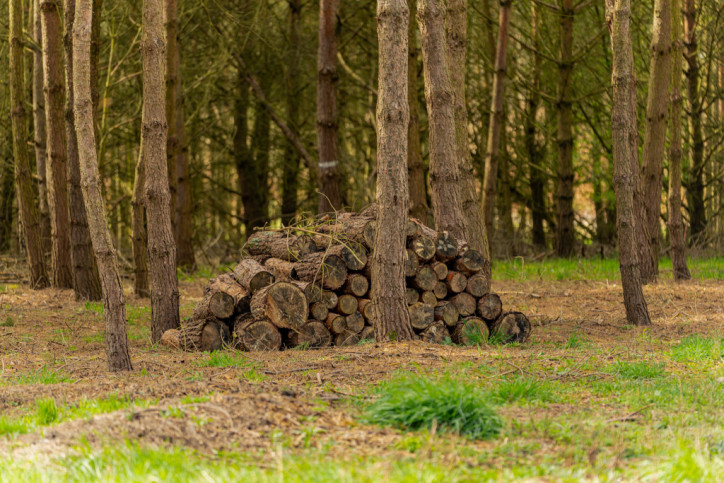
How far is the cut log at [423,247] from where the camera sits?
25.1ft

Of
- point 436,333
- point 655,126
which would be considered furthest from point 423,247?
point 655,126

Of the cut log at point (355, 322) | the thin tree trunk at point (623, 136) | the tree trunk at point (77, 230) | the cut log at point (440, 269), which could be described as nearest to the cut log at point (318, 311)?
the cut log at point (355, 322)

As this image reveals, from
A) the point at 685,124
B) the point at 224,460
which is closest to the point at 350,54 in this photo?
the point at 685,124

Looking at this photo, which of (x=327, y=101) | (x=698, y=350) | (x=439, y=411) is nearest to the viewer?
(x=439, y=411)

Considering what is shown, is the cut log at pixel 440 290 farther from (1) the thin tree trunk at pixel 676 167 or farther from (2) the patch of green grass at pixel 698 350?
(1) the thin tree trunk at pixel 676 167

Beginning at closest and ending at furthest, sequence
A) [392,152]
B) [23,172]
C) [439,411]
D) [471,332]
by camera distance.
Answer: [439,411] → [392,152] → [471,332] → [23,172]

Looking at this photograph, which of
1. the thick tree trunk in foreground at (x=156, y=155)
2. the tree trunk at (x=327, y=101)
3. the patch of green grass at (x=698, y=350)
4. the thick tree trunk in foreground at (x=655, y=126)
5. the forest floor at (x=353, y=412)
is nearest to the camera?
the forest floor at (x=353, y=412)

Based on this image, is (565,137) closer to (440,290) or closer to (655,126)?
(655,126)

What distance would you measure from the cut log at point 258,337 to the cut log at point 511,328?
2233mm

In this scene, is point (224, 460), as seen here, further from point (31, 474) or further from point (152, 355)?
point (152, 355)

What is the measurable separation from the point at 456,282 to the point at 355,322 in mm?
1132

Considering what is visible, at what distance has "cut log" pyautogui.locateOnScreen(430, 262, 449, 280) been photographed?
25.6 ft

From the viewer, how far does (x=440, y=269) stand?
782cm

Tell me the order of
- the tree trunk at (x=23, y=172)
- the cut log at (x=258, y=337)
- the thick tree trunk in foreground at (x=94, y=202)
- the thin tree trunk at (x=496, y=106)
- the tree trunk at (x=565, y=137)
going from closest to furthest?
the thick tree trunk in foreground at (x=94, y=202), the cut log at (x=258, y=337), the tree trunk at (x=23, y=172), the thin tree trunk at (x=496, y=106), the tree trunk at (x=565, y=137)
